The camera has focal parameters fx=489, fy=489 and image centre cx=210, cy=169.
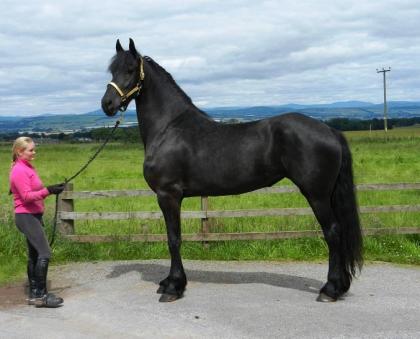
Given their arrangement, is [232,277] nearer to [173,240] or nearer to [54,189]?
[173,240]

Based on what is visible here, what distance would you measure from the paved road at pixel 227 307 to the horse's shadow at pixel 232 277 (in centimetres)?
1

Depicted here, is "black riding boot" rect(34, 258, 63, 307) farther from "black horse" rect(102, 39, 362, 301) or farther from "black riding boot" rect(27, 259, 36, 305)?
"black horse" rect(102, 39, 362, 301)

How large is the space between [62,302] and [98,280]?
1063 mm

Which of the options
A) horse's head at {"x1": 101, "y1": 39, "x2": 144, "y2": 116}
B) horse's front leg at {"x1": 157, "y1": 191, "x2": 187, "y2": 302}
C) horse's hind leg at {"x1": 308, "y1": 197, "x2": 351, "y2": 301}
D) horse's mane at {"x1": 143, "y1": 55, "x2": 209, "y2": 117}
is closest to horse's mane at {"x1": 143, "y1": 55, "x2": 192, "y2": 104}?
horse's mane at {"x1": 143, "y1": 55, "x2": 209, "y2": 117}

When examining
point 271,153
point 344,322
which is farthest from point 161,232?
point 344,322

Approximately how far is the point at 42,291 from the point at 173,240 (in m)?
1.54

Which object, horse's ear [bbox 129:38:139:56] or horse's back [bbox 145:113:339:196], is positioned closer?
horse's back [bbox 145:113:339:196]

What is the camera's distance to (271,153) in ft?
17.5

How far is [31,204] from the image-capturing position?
5266 mm

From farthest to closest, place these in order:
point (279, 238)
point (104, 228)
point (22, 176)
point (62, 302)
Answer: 1. point (104, 228)
2. point (279, 238)
3. point (62, 302)
4. point (22, 176)

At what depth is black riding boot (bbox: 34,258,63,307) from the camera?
17.3 feet

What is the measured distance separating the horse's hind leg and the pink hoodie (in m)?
A: 2.90

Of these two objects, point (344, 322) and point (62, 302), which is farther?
point (62, 302)

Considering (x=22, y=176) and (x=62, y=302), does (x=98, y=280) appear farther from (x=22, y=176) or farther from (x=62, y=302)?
(x=22, y=176)
